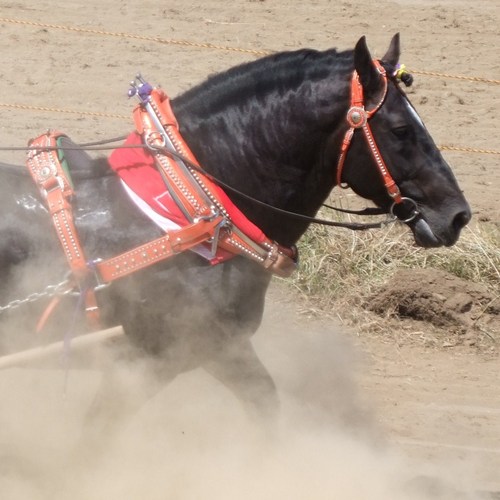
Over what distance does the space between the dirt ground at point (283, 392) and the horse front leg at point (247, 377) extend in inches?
7.5

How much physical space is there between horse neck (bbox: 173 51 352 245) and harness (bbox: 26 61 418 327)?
8 centimetres

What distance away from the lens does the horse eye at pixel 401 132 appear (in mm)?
3875

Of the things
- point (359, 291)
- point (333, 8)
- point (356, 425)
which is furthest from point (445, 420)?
point (333, 8)

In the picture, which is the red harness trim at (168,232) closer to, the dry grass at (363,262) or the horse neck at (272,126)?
the horse neck at (272,126)

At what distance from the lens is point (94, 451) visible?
4.43 metres

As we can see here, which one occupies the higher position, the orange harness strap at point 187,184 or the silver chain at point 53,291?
the orange harness strap at point 187,184

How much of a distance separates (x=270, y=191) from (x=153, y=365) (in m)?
0.91

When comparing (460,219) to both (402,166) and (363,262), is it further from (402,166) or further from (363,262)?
(363,262)

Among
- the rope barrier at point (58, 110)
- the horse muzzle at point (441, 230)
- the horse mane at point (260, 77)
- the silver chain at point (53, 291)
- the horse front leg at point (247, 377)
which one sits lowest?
the rope barrier at point (58, 110)

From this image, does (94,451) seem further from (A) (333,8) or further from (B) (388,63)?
(A) (333,8)

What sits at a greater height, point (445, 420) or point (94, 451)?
point (94, 451)

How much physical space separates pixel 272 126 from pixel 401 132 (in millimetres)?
521

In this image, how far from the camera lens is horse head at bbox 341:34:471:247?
3867 mm

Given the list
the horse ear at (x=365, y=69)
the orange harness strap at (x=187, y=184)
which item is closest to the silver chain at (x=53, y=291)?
the orange harness strap at (x=187, y=184)
